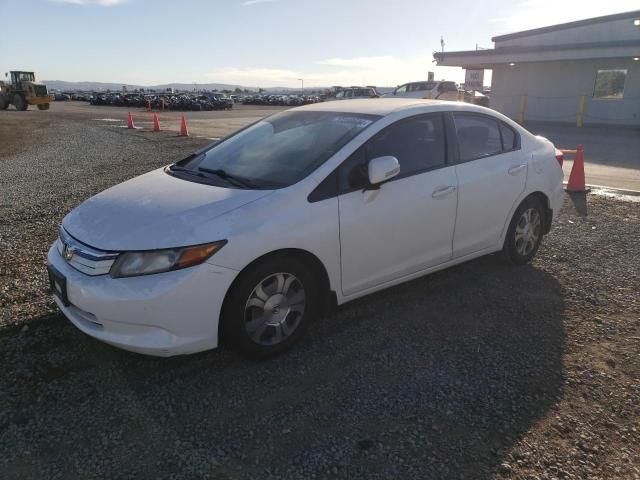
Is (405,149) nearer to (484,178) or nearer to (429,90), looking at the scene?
(484,178)

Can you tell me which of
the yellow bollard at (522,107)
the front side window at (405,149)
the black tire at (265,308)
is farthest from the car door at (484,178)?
the yellow bollard at (522,107)

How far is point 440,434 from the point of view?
266cm

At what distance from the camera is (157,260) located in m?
2.90

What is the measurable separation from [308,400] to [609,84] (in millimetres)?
23976

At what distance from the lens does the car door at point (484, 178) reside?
420 cm

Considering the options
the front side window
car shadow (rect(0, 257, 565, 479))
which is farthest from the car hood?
car shadow (rect(0, 257, 565, 479))

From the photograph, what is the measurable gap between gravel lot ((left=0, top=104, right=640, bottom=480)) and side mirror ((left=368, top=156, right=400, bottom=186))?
3.66 feet

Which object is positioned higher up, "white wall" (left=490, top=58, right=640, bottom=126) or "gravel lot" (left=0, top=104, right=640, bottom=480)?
"white wall" (left=490, top=58, right=640, bottom=126)

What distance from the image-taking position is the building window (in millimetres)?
21617

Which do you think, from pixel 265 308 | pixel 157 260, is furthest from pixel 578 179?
pixel 157 260

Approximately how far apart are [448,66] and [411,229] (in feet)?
87.4

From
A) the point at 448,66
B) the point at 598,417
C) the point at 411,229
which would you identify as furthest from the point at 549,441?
the point at 448,66

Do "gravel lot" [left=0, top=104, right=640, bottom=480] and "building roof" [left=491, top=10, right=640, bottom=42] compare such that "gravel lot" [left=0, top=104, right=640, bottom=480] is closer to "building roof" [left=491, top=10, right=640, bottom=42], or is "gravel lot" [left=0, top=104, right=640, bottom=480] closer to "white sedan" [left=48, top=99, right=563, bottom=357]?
"white sedan" [left=48, top=99, right=563, bottom=357]

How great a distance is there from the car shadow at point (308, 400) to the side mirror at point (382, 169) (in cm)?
111
